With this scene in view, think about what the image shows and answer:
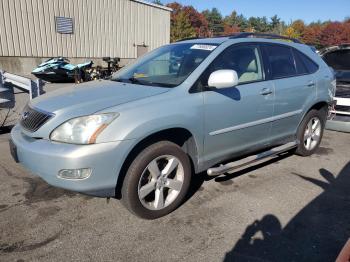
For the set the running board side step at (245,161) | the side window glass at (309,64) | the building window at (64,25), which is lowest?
the running board side step at (245,161)

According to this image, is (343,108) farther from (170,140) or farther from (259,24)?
(259,24)

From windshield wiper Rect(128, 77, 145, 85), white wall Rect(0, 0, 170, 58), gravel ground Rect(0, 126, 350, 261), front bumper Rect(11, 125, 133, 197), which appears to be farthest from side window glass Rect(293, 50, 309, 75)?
white wall Rect(0, 0, 170, 58)

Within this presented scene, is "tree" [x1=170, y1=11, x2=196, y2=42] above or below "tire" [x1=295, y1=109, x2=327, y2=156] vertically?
above

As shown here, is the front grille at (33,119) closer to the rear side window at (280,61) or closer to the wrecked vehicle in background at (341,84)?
the rear side window at (280,61)

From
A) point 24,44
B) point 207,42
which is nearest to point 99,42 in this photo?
point 24,44

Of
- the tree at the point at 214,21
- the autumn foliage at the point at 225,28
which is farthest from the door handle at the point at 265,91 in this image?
the tree at the point at 214,21

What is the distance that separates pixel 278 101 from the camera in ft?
13.7

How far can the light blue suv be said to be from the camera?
2.79 metres

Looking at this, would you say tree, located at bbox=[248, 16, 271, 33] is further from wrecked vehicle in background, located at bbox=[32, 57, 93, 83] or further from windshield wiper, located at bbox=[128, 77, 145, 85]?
windshield wiper, located at bbox=[128, 77, 145, 85]

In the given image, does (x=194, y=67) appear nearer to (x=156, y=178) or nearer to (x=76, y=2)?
(x=156, y=178)

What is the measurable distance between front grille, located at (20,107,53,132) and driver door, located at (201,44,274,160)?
5.06ft

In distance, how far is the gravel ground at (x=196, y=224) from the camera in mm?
2699

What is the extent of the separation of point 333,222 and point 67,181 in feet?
8.35

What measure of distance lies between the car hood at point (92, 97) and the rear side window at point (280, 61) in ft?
5.62
